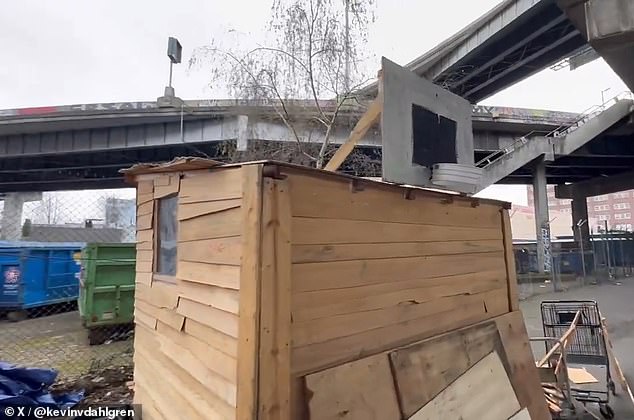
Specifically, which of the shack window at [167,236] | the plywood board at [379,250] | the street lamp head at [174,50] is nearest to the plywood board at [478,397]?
the plywood board at [379,250]

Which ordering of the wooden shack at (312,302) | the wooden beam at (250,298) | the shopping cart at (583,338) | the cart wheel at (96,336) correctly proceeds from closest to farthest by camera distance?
the wooden beam at (250,298) < the wooden shack at (312,302) < the shopping cart at (583,338) < the cart wheel at (96,336)

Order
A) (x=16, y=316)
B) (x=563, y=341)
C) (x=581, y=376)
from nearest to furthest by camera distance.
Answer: (x=563, y=341)
(x=581, y=376)
(x=16, y=316)

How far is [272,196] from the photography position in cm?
183

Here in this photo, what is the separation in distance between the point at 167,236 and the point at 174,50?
13111mm

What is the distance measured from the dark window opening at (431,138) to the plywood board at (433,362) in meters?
→ 1.41

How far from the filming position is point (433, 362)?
2.59 m

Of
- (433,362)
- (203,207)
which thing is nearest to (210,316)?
(203,207)

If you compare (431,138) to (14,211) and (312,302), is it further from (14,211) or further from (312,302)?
(14,211)

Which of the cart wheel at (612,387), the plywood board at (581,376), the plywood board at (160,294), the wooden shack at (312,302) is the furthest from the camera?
the plywood board at (581,376)

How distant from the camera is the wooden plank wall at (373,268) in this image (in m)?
1.98

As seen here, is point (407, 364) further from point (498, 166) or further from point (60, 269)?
point (498, 166)

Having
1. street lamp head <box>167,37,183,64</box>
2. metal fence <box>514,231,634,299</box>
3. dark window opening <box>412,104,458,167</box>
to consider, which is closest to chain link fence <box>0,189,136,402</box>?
dark window opening <box>412,104,458,167</box>

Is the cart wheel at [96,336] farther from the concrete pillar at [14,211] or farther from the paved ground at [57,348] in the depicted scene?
the concrete pillar at [14,211]

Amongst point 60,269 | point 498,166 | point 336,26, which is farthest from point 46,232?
point 498,166
